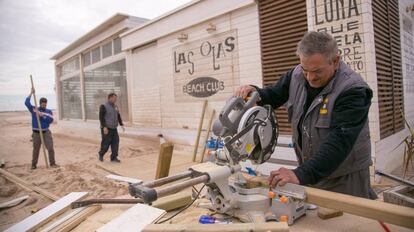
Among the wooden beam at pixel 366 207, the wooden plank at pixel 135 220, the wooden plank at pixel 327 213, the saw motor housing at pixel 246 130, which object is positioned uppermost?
the saw motor housing at pixel 246 130

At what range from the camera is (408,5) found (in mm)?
6172

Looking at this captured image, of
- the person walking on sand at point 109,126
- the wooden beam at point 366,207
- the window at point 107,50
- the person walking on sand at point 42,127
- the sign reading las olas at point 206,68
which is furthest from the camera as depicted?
the window at point 107,50

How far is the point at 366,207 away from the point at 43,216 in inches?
69.7

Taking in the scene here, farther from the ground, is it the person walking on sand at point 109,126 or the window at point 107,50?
the window at point 107,50

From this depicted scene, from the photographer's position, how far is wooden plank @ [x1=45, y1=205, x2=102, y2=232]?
1618 millimetres

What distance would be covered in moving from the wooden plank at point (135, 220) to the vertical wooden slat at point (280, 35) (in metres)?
4.27

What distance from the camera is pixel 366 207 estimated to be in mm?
1278

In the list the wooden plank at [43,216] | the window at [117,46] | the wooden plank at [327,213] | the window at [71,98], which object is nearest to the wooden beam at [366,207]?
the wooden plank at [327,213]

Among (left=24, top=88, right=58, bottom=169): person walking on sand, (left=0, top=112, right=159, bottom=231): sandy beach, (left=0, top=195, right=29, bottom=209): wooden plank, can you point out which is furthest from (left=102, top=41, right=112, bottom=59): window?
(left=0, top=195, right=29, bottom=209): wooden plank

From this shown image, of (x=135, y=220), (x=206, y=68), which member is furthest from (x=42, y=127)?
(x=135, y=220)

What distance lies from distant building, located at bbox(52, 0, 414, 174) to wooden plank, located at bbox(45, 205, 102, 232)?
4036 mm

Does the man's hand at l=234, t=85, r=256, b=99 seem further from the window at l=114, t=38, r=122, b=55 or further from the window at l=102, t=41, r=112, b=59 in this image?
the window at l=102, t=41, r=112, b=59

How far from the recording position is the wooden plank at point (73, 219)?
1.62 m

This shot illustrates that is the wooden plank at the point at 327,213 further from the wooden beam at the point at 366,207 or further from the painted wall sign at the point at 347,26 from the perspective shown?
the painted wall sign at the point at 347,26
